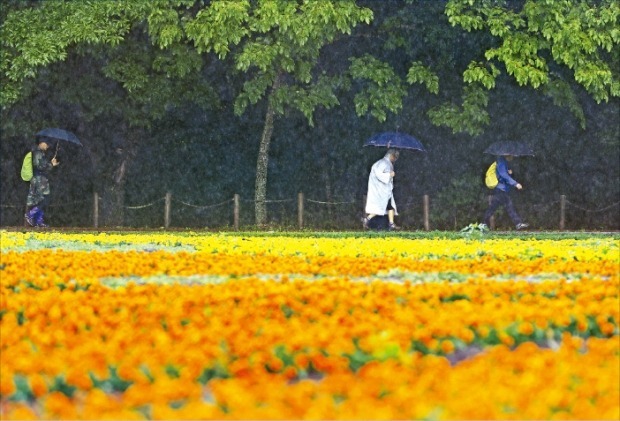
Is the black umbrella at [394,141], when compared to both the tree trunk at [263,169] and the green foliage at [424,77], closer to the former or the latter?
the green foliage at [424,77]

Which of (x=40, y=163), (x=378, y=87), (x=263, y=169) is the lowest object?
(x=263, y=169)

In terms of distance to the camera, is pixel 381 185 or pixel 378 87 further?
pixel 378 87

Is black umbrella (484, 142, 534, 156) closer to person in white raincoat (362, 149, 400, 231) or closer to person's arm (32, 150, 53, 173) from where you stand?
person in white raincoat (362, 149, 400, 231)

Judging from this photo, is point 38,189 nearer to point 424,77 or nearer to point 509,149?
point 424,77

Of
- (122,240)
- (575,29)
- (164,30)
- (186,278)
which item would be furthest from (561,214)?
(186,278)

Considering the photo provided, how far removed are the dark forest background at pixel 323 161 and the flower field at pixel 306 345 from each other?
64.1 ft

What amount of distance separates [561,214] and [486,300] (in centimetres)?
2192

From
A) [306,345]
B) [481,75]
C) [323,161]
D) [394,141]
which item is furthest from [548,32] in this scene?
[306,345]

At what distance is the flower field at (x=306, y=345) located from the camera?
12.7 feet

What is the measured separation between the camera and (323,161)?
30.6 metres

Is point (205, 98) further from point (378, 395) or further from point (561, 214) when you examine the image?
point (378, 395)

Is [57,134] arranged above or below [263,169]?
above

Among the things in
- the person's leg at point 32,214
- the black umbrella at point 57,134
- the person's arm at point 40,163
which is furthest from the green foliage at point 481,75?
the person's leg at point 32,214

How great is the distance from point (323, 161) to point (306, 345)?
25.7m
